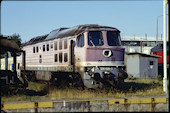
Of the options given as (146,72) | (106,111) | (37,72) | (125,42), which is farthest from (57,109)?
(125,42)

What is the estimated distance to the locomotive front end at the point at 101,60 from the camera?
14.8 metres

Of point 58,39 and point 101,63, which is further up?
point 58,39

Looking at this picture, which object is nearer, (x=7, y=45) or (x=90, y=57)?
(x=90, y=57)

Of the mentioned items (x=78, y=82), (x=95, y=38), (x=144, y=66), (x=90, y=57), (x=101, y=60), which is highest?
(x=95, y=38)

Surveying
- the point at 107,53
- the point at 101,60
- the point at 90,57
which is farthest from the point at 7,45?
the point at 107,53

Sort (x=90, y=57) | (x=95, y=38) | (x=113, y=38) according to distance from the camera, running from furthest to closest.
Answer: (x=113, y=38) < (x=95, y=38) < (x=90, y=57)

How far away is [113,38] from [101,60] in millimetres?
1512

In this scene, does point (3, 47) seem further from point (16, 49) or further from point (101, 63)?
point (101, 63)

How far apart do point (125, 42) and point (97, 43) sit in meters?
47.8

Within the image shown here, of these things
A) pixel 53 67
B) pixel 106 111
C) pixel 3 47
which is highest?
pixel 3 47

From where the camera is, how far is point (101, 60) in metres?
15.0

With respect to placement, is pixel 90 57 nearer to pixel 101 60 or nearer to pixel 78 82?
pixel 101 60

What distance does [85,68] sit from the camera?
49.2 ft

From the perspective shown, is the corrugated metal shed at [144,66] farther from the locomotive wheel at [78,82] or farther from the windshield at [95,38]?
the windshield at [95,38]
